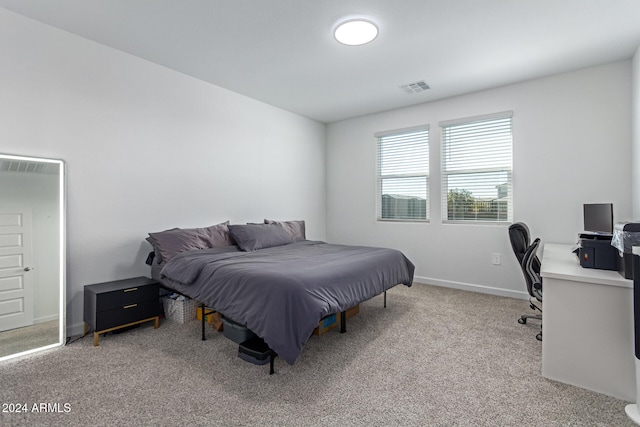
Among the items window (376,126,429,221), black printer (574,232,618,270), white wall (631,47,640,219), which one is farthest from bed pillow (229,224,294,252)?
white wall (631,47,640,219)

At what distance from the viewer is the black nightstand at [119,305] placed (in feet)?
8.59

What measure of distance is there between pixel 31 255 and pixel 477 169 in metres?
4.97

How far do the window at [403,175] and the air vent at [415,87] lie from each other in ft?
2.30

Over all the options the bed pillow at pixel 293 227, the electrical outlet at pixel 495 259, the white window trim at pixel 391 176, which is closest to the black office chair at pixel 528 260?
the electrical outlet at pixel 495 259

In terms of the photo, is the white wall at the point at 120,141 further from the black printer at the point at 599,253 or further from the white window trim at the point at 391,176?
the black printer at the point at 599,253

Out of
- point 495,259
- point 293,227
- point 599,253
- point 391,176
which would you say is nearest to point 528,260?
point 599,253

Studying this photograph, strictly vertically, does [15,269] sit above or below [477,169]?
below

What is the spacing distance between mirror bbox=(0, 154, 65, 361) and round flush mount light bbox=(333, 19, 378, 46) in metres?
2.75

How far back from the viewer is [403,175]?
4.97m

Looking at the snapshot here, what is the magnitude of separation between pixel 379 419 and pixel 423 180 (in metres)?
3.72

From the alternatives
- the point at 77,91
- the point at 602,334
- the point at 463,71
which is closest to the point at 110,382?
the point at 77,91

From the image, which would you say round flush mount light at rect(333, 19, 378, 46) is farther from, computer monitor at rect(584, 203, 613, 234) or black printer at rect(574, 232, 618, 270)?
computer monitor at rect(584, 203, 613, 234)

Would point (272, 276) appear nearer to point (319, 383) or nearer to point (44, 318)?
point (319, 383)

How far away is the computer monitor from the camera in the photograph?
9.34 feet
